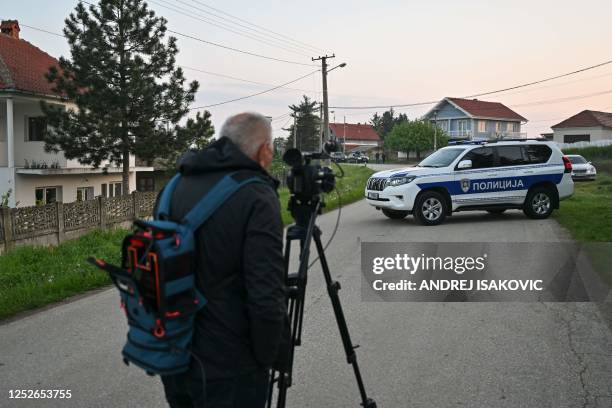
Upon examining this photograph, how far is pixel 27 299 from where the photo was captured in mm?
7281

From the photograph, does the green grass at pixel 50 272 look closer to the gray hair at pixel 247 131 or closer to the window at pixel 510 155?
the gray hair at pixel 247 131

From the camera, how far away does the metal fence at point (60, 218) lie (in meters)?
12.7

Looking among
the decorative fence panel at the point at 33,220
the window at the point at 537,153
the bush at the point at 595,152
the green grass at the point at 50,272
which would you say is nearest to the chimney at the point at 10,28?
the decorative fence panel at the point at 33,220

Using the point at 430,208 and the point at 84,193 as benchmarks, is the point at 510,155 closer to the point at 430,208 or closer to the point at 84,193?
the point at 430,208

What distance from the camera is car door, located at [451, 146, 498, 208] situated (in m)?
13.4

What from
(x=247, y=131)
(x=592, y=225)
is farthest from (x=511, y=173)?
(x=247, y=131)

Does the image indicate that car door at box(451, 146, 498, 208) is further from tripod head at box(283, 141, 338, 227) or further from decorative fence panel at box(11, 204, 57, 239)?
tripod head at box(283, 141, 338, 227)

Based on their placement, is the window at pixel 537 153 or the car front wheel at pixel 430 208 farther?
the window at pixel 537 153

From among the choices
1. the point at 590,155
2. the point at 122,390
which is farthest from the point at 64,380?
the point at 590,155

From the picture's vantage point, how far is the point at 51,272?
9.56m

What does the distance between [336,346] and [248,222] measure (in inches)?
127

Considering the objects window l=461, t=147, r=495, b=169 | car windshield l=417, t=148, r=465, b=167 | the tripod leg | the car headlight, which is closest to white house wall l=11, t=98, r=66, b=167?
the car headlight

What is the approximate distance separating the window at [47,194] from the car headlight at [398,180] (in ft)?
52.2

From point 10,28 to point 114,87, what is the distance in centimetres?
1242
